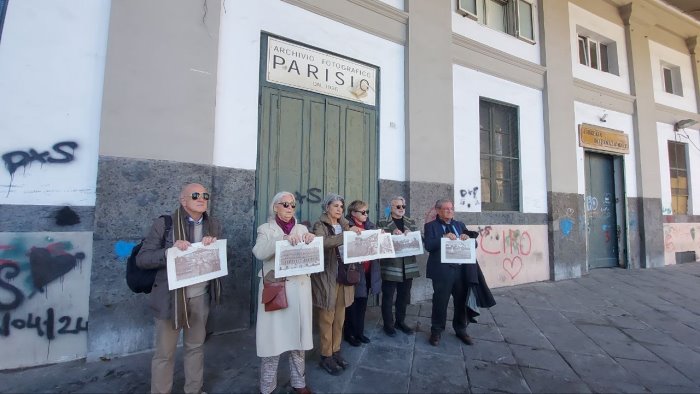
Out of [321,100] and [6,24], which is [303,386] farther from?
[6,24]

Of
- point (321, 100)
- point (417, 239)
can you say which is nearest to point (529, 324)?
point (417, 239)

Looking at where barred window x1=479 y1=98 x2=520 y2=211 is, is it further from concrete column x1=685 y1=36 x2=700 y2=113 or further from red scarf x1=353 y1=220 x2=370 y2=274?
concrete column x1=685 y1=36 x2=700 y2=113

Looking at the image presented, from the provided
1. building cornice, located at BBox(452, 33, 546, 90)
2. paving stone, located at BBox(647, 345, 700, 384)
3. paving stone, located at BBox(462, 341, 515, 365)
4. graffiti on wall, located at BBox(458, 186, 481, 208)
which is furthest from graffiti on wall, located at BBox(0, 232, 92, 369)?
building cornice, located at BBox(452, 33, 546, 90)

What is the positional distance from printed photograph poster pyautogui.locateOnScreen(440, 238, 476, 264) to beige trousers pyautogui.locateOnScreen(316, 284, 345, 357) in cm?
123

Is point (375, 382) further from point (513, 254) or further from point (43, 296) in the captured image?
point (513, 254)

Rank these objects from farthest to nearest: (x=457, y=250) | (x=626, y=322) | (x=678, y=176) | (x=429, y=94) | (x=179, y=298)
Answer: (x=678, y=176)
(x=429, y=94)
(x=626, y=322)
(x=457, y=250)
(x=179, y=298)

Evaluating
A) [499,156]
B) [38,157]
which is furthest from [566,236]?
[38,157]

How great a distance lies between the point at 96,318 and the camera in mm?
3252

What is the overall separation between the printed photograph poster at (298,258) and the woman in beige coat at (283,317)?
0.06 m

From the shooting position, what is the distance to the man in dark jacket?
371 centimetres

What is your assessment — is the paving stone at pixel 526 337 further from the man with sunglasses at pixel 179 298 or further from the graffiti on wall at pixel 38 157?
the graffiti on wall at pixel 38 157

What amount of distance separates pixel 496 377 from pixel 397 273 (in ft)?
4.59

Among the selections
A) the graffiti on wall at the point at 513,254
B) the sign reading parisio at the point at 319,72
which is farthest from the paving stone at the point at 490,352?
the sign reading parisio at the point at 319,72

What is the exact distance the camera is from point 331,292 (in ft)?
9.95
